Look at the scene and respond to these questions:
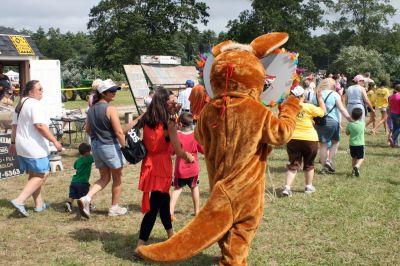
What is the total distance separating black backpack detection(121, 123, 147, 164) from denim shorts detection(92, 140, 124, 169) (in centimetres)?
95

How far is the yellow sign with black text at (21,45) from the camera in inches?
486

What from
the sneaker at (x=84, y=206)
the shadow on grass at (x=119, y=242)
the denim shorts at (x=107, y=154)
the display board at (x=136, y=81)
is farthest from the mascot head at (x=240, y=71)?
the display board at (x=136, y=81)

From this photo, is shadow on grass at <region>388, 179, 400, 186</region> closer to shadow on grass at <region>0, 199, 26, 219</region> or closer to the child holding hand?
the child holding hand

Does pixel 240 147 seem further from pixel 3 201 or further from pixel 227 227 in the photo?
pixel 3 201

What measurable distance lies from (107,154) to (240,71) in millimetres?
3143

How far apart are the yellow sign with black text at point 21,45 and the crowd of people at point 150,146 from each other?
639 centimetres

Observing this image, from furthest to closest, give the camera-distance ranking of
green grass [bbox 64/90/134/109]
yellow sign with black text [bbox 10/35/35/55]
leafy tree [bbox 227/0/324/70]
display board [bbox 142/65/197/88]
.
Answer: leafy tree [bbox 227/0/324/70], green grass [bbox 64/90/134/109], display board [bbox 142/65/197/88], yellow sign with black text [bbox 10/35/35/55]

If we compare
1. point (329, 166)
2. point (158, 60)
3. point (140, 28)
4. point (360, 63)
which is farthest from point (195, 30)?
point (329, 166)

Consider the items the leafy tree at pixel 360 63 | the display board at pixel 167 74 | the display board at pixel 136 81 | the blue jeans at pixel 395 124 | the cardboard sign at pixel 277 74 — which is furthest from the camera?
the leafy tree at pixel 360 63

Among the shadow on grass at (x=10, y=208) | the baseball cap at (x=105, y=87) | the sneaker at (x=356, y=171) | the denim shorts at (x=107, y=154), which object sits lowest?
the shadow on grass at (x=10, y=208)

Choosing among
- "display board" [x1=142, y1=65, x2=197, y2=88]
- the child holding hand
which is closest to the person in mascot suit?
the child holding hand

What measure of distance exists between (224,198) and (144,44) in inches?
1782

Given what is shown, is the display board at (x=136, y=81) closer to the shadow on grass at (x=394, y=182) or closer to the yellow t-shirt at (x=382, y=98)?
the yellow t-shirt at (x=382, y=98)

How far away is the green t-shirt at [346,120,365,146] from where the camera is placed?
872cm
